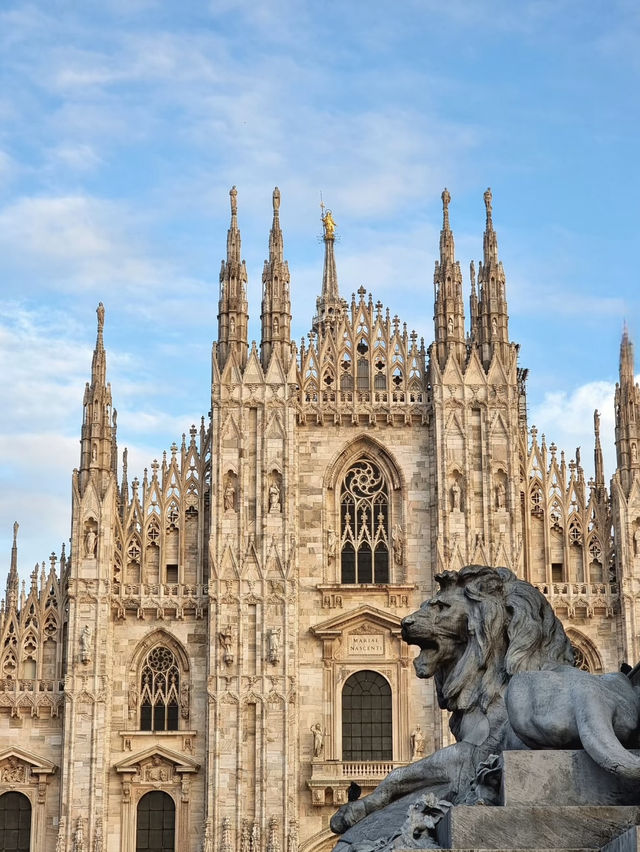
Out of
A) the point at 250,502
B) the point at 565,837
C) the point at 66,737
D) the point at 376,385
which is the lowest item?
the point at 565,837

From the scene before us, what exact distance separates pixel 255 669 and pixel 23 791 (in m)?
5.25

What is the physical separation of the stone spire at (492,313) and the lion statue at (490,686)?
2654 centimetres

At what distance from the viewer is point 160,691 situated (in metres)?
31.1

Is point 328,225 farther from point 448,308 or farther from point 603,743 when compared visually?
point 603,743

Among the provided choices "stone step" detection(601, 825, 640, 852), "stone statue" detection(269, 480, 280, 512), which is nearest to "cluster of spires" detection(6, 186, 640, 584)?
"stone statue" detection(269, 480, 280, 512)

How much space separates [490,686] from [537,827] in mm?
1364

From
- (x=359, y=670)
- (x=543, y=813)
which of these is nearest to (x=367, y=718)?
(x=359, y=670)

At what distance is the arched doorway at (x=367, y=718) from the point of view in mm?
30859

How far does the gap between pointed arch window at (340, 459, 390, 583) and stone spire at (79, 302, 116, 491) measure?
5.03 metres

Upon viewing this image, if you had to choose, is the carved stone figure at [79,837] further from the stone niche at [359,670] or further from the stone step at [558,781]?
the stone step at [558,781]

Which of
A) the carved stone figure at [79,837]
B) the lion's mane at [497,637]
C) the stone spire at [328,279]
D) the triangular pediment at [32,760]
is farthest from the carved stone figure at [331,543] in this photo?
the lion's mane at [497,637]

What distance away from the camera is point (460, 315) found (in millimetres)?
33500

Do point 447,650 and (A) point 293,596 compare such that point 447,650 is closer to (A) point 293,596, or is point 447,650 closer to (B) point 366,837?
(B) point 366,837

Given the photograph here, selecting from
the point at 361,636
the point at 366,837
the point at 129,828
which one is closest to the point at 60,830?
the point at 129,828
